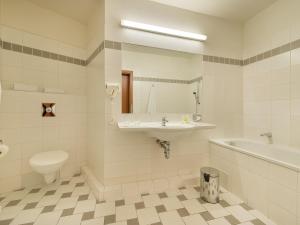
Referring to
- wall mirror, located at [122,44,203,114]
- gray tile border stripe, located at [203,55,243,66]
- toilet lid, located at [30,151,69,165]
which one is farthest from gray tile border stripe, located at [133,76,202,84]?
toilet lid, located at [30,151,69,165]

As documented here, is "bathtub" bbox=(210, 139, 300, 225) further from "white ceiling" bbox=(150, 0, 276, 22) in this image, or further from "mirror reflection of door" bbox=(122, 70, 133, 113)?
"white ceiling" bbox=(150, 0, 276, 22)

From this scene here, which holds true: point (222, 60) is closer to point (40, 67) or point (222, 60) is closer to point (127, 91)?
point (127, 91)

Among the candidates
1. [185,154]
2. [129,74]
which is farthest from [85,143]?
[185,154]

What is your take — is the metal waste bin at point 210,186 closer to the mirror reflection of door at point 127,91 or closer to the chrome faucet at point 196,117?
the chrome faucet at point 196,117

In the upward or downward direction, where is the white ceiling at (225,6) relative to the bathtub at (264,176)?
upward

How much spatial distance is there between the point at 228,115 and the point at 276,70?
2.50 feet

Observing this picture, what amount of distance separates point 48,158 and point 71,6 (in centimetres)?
187

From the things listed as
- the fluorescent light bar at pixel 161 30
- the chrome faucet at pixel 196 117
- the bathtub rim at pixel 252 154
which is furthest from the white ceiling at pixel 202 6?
the bathtub rim at pixel 252 154

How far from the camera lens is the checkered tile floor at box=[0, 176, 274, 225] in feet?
4.52

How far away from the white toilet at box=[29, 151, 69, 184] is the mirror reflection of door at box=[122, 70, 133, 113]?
36.1 inches

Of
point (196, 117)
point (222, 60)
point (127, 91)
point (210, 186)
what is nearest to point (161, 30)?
point (127, 91)

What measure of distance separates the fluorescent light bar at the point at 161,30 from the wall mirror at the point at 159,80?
19 centimetres

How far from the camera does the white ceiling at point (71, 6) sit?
1.97 m

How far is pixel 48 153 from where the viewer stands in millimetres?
1991
